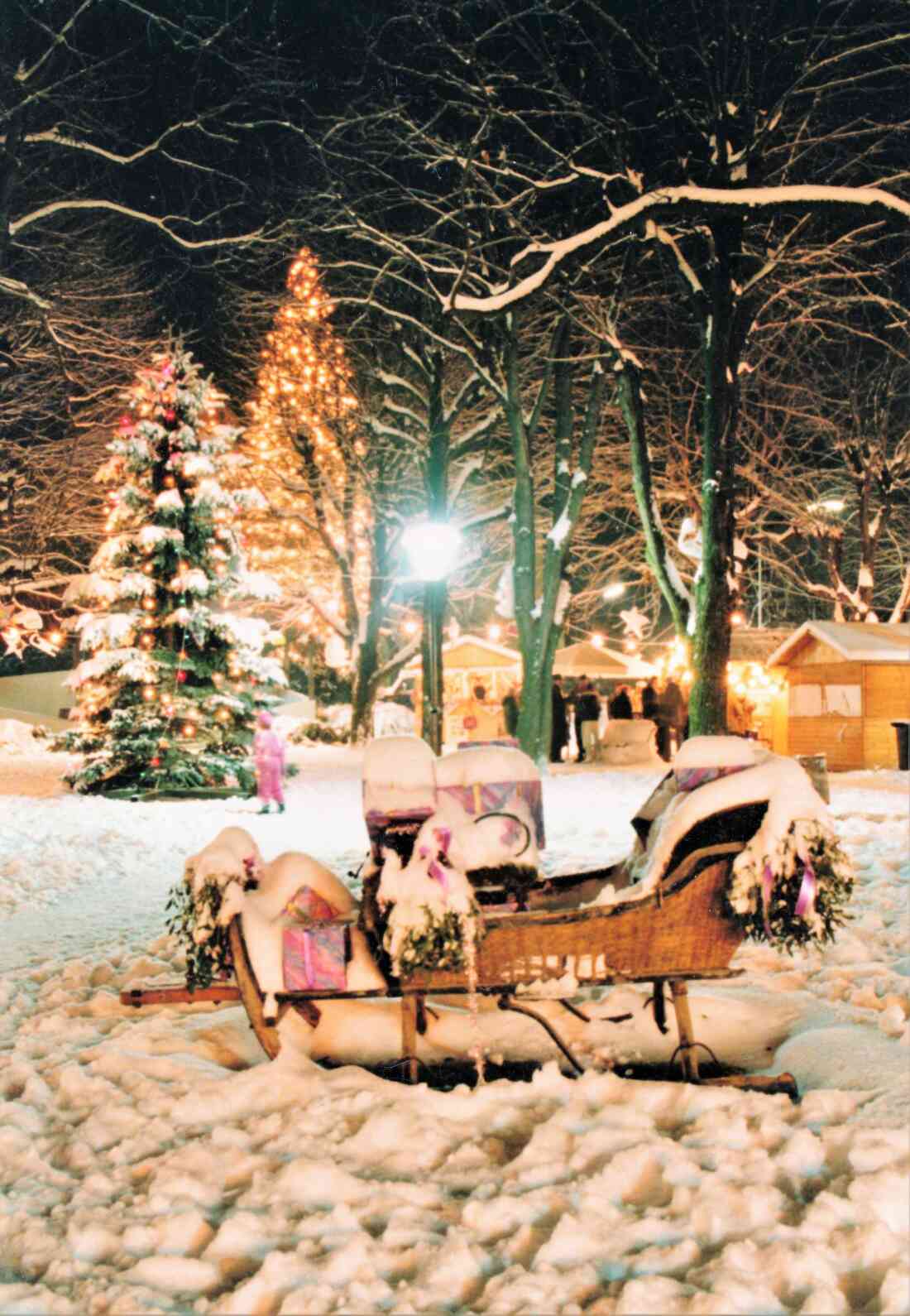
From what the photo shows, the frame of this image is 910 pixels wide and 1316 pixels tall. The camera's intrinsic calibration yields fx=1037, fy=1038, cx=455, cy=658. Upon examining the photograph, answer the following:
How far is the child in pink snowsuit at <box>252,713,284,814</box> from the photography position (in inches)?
638

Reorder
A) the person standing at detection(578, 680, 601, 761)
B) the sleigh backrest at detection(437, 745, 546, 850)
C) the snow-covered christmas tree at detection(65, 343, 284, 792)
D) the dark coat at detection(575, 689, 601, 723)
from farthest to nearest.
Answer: the dark coat at detection(575, 689, 601, 723)
the person standing at detection(578, 680, 601, 761)
the snow-covered christmas tree at detection(65, 343, 284, 792)
the sleigh backrest at detection(437, 745, 546, 850)

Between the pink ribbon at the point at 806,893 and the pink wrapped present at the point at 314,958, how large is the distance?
188 centimetres

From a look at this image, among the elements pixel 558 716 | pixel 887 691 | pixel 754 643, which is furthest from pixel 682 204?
pixel 754 643

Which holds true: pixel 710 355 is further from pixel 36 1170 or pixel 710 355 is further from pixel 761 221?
pixel 36 1170

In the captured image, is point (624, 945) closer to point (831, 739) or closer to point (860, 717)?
point (860, 717)

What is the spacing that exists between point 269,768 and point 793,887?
12.8 metres

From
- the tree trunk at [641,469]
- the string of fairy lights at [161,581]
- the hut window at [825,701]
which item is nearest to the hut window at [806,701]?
the hut window at [825,701]

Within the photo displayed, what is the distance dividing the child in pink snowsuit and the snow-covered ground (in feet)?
33.2

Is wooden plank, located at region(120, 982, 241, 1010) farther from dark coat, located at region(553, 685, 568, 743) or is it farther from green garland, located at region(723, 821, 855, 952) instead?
dark coat, located at region(553, 685, 568, 743)

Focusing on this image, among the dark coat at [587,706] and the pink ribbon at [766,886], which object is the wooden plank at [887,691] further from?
the pink ribbon at [766,886]

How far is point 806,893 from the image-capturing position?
410 centimetres

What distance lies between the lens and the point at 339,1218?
313 cm

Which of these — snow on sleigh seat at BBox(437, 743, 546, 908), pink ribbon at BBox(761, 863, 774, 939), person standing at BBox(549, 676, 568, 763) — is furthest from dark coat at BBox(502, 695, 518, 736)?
pink ribbon at BBox(761, 863, 774, 939)

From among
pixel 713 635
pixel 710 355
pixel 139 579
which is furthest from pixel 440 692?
pixel 139 579
